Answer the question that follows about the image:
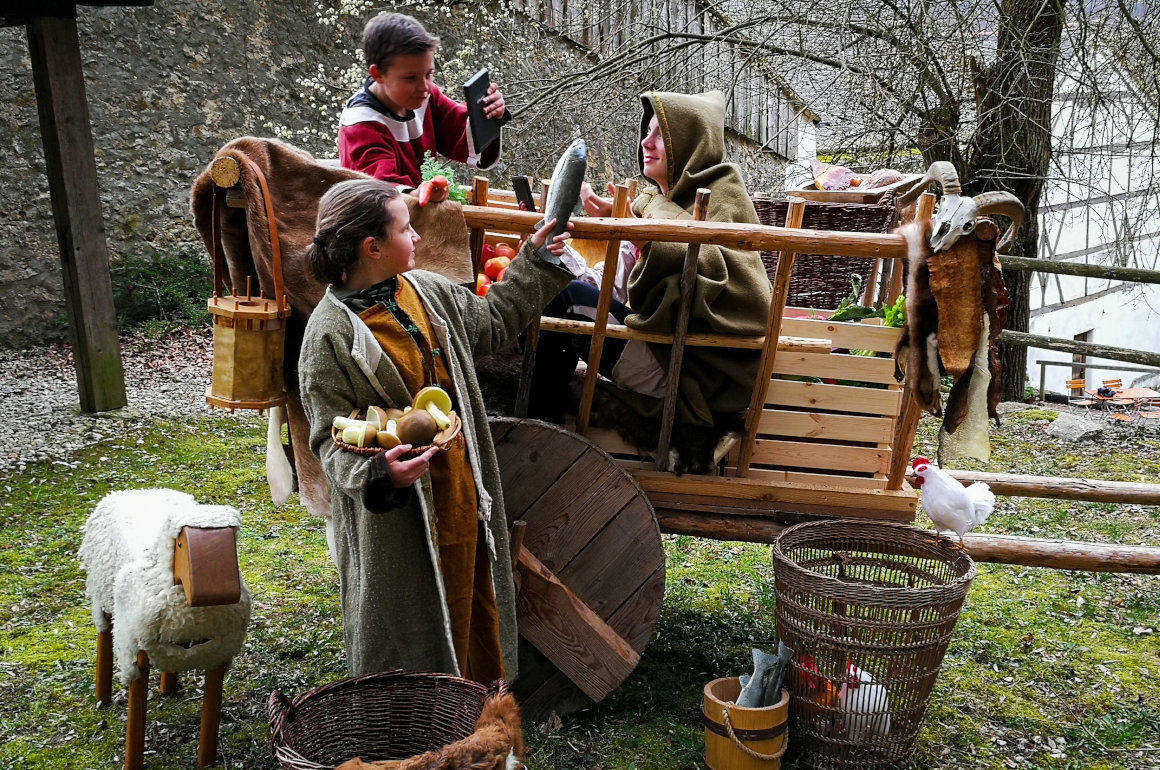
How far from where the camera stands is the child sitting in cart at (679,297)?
330cm

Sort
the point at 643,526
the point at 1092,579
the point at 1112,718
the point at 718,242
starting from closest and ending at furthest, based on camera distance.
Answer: the point at 718,242 < the point at 643,526 < the point at 1112,718 < the point at 1092,579

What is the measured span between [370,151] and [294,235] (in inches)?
26.7

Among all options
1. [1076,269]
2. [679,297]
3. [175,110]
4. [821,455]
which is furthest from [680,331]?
[175,110]

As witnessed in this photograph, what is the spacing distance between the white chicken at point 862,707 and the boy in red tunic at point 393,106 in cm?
240

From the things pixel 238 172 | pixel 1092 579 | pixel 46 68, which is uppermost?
pixel 46 68

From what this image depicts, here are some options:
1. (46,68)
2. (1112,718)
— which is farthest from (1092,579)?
(46,68)

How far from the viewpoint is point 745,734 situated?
311 centimetres

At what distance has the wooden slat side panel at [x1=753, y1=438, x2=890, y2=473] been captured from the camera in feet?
11.7

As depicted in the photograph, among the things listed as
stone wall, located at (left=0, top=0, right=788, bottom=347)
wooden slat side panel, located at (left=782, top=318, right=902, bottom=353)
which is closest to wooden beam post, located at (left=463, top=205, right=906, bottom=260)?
wooden slat side panel, located at (left=782, top=318, right=902, bottom=353)

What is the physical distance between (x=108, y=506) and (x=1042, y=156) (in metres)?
7.49

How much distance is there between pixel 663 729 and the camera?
3.55 metres

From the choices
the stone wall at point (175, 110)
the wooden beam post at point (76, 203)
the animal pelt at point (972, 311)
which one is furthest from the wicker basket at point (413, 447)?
the stone wall at point (175, 110)

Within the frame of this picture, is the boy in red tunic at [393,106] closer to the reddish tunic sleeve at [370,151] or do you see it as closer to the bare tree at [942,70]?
the reddish tunic sleeve at [370,151]

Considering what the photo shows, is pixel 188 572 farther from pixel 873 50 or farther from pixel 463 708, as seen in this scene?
pixel 873 50
